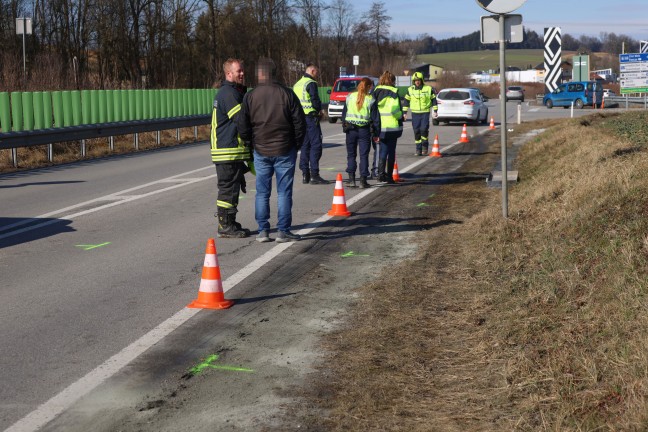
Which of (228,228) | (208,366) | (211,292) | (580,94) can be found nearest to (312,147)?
(228,228)

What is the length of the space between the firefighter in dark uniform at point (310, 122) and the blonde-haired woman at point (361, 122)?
1.65 ft

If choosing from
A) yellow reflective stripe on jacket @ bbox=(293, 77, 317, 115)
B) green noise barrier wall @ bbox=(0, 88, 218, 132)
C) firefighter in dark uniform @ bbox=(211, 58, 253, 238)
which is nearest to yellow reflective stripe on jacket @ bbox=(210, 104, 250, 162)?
firefighter in dark uniform @ bbox=(211, 58, 253, 238)

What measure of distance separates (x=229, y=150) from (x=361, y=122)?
460cm

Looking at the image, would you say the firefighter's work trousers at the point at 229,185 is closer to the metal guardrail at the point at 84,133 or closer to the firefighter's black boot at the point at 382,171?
the firefighter's black boot at the point at 382,171

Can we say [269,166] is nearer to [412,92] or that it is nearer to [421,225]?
[421,225]

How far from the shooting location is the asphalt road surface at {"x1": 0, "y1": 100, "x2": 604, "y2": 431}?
5.07 meters

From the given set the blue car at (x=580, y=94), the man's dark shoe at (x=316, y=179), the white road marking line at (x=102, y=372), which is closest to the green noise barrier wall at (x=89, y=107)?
the man's dark shoe at (x=316, y=179)

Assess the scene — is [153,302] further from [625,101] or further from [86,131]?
[625,101]

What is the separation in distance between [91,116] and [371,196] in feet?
38.9

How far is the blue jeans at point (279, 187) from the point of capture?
10.0m

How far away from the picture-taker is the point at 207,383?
17.5 ft

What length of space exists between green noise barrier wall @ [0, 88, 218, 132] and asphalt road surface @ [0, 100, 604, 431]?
602 cm

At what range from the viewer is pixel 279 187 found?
10188mm

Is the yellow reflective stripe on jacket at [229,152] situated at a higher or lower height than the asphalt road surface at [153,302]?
higher
